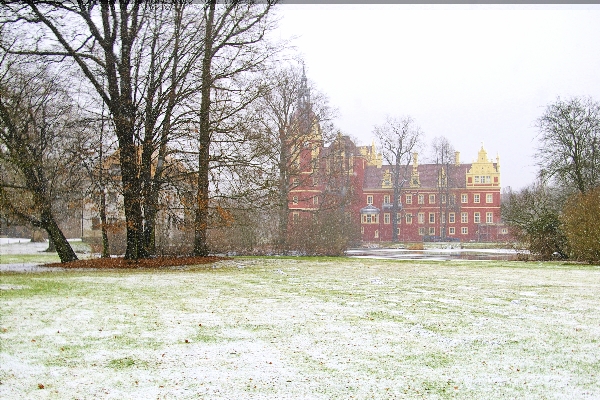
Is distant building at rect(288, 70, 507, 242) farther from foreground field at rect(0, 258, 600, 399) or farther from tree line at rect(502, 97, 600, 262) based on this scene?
foreground field at rect(0, 258, 600, 399)

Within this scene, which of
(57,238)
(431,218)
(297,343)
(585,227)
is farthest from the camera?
(431,218)

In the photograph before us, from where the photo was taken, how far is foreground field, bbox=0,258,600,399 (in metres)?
5.49

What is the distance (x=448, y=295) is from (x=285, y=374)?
5945 millimetres

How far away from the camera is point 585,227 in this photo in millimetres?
23109

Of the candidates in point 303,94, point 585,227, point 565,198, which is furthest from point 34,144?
point 565,198

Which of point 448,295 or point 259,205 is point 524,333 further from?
point 259,205

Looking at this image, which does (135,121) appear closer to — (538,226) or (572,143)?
(538,226)

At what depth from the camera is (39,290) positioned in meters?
11.2

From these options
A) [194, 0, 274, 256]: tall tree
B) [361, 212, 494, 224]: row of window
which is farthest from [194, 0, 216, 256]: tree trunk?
[361, 212, 494, 224]: row of window

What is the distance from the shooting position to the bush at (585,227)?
74.7ft

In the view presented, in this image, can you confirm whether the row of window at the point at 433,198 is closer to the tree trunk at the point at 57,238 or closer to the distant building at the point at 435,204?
the distant building at the point at 435,204

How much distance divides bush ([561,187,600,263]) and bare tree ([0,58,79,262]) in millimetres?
19053

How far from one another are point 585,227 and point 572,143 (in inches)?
559

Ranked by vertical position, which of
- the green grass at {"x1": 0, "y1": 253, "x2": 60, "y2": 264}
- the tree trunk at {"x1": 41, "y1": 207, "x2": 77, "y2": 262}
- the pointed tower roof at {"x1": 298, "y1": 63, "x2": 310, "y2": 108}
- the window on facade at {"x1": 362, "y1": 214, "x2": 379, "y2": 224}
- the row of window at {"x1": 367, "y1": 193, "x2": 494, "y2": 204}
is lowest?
the green grass at {"x1": 0, "y1": 253, "x2": 60, "y2": 264}
